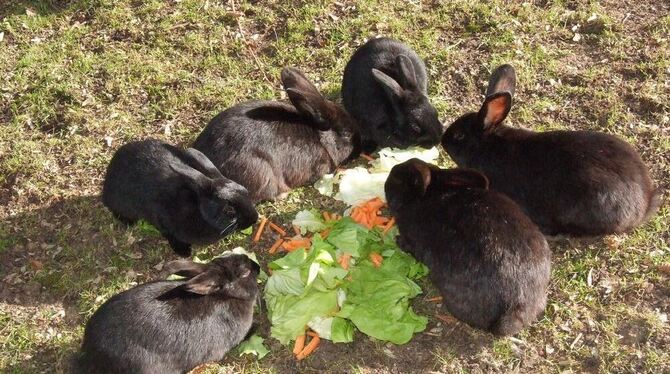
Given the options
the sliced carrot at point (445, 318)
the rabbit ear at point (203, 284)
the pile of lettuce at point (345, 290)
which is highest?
the rabbit ear at point (203, 284)

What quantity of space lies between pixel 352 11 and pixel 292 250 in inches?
117

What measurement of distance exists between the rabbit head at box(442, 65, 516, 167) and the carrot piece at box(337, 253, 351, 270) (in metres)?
1.23

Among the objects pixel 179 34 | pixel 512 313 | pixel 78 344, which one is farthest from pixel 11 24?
pixel 512 313

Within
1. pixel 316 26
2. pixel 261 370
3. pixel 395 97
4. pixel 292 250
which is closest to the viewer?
pixel 261 370

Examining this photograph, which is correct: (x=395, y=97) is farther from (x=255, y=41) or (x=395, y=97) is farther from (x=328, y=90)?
(x=255, y=41)

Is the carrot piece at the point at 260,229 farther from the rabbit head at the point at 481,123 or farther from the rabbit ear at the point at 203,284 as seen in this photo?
the rabbit head at the point at 481,123

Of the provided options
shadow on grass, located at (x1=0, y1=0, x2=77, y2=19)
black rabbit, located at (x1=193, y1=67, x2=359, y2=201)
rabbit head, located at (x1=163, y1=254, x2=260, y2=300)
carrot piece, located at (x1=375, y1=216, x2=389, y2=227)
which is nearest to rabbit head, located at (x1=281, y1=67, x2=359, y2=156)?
black rabbit, located at (x1=193, y1=67, x2=359, y2=201)

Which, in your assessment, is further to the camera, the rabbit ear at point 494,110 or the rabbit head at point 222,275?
the rabbit ear at point 494,110

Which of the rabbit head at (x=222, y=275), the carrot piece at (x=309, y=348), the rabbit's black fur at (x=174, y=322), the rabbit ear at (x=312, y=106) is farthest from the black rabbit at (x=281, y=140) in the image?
the carrot piece at (x=309, y=348)

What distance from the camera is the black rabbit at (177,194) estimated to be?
531 centimetres

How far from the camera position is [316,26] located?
731 cm

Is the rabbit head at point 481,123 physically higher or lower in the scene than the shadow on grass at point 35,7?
lower

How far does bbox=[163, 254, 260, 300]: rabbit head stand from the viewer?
15.6 ft

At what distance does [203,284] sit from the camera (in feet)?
15.6
